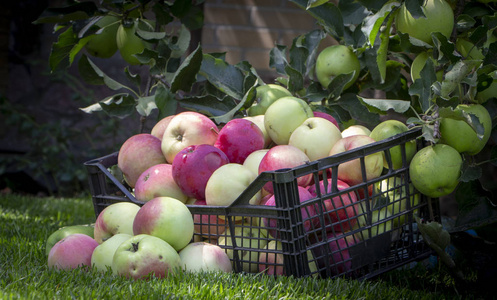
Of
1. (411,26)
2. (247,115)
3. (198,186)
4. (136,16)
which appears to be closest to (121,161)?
(198,186)

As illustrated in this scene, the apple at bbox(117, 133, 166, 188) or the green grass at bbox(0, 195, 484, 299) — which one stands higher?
the apple at bbox(117, 133, 166, 188)

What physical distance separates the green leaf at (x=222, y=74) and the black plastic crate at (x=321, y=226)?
60 cm

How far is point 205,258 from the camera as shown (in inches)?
59.4

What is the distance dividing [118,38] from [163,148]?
0.60 meters

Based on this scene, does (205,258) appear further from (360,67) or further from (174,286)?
(360,67)

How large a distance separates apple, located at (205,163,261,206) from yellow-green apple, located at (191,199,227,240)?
2.2 inches

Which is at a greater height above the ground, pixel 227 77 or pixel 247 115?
pixel 227 77

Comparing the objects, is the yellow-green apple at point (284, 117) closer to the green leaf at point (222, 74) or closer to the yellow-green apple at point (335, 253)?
the green leaf at point (222, 74)

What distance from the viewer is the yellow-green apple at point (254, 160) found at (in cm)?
169

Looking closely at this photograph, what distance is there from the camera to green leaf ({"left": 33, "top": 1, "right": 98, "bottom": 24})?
2066 millimetres

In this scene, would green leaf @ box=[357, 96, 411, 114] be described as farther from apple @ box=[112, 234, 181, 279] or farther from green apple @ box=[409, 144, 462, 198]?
apple @ box=[112, 234, 181, 279]

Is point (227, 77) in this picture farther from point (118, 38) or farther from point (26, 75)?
point (26, 75)

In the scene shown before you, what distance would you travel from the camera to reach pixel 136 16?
2.27m

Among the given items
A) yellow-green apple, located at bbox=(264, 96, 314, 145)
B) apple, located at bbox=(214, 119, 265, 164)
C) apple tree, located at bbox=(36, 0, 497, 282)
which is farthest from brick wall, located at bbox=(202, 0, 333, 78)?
apple, located at bbox=(214, 119, 265, 164)
